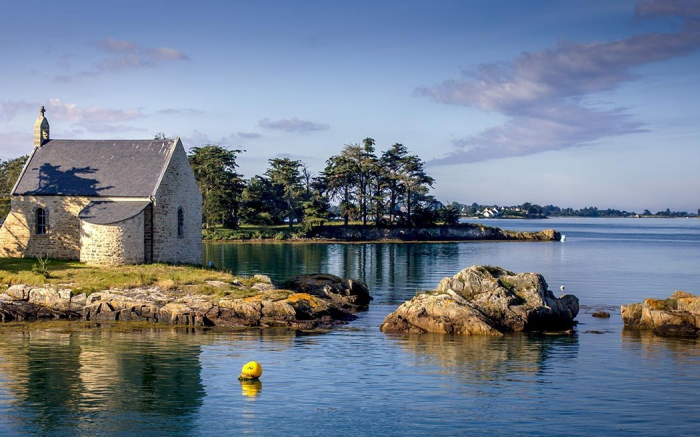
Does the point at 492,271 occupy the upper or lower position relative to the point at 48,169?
lower

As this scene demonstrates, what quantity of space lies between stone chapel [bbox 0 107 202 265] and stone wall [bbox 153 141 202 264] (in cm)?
7

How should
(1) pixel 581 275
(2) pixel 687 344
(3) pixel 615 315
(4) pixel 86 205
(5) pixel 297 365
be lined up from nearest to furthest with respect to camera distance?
(5) pixel 297 365 → (2) pixel 687 344 → (3) pixel 615 315 → (4) pixel 86 205 → (1) pixel 581 275

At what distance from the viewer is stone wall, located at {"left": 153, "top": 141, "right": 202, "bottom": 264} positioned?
48625mm

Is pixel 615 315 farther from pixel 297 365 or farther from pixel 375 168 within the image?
pixel 375 168

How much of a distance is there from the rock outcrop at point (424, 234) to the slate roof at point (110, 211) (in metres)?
73.0

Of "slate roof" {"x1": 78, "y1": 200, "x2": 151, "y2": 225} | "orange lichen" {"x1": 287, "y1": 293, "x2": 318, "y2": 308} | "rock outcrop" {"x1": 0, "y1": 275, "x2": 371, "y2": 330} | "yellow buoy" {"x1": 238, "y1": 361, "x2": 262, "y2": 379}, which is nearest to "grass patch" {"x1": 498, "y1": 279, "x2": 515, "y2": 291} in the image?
"rock outcrop" {"x1": 0, "y1": 275, "x2": 371, "y2": 330}

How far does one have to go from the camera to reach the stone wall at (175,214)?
48.6 meters

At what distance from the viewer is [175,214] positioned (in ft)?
165

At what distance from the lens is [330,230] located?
12369 cm

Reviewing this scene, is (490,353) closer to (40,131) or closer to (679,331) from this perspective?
(679,331)

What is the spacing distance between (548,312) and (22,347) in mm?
25870

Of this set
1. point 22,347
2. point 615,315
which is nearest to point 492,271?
point 615,315

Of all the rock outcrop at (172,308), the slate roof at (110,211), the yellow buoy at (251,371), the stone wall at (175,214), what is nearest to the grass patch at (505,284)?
the rock outcrop at (172,308)

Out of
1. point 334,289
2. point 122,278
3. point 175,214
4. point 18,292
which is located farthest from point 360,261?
point 18,292
